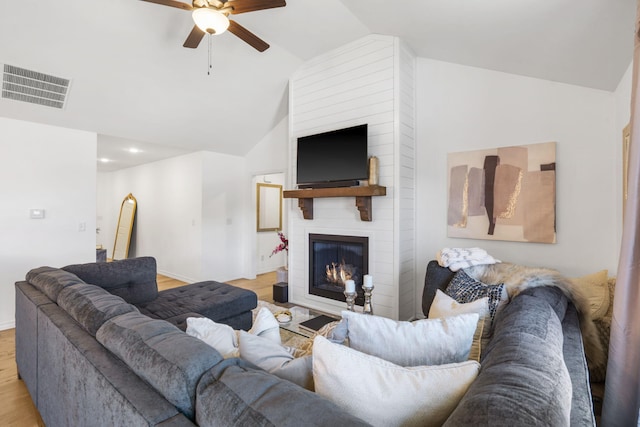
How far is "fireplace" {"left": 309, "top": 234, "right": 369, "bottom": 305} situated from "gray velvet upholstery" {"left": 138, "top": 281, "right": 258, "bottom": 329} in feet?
3.72

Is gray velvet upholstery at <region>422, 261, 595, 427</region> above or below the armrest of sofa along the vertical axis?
above

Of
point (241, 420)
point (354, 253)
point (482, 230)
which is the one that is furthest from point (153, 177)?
point (241, 420)

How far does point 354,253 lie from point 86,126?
A: 354 centimetres

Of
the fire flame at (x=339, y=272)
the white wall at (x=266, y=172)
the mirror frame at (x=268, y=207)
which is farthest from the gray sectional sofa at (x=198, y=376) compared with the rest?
the mirror frame at (x=268, y=207)

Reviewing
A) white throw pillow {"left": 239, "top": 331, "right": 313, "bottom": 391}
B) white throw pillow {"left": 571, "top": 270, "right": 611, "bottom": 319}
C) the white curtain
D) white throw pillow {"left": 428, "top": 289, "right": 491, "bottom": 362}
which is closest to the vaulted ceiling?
the white curtain

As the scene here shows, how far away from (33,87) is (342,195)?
3235 millimetres

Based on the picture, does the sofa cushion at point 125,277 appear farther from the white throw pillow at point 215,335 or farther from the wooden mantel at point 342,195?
the white throw pillow at point 215,335

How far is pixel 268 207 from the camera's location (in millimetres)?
6273

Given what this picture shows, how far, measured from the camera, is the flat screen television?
11.0 ft

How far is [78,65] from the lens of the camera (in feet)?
9.95

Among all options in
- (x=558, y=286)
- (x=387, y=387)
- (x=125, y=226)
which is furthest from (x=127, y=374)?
(x=125, y=226)

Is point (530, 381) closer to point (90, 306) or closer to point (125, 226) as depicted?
point (90, 306)

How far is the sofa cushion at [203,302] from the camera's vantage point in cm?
258

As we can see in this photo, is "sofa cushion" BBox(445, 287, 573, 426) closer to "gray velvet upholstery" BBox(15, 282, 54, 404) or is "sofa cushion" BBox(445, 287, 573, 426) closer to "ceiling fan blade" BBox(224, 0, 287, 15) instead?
"gray velvet upholstery" BBox(15, 282, 54, 404)
